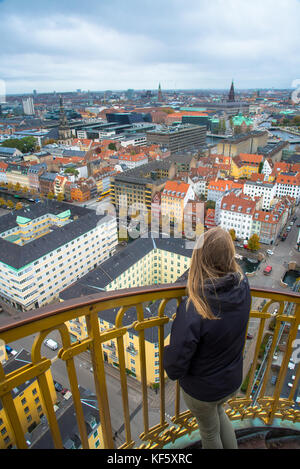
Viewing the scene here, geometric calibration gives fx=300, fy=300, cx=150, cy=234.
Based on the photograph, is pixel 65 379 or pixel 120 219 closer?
pixel 65 379

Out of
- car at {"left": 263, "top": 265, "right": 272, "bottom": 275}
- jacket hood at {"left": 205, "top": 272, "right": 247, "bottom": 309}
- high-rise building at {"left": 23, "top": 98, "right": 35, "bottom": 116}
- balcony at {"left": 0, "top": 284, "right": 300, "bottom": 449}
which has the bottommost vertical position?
car at {"left": 263, "top": 265, "right": 272, "bottom": 275}

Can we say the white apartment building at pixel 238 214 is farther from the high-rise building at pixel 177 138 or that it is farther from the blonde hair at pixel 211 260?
the high-rise building at pixel 177 138

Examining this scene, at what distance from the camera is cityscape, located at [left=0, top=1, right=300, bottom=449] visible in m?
2.00

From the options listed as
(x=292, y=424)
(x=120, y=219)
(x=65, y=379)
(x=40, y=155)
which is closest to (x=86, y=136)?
(x=40, y=155)

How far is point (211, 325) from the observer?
1699mm

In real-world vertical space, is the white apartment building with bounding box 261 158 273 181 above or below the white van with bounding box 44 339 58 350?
above

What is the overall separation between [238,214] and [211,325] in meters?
23.2

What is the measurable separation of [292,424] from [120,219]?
25.1 m

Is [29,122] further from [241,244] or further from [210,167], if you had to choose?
[241,244]

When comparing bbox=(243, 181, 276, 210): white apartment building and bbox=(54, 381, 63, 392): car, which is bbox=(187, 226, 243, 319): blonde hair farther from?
bbox=(243, 181, 276, 210): white apartment building

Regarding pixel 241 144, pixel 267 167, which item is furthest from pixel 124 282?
pixel 241 144

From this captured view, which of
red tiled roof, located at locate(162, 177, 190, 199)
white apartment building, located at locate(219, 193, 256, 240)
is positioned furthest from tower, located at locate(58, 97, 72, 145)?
white apartment building, located at locate(219, 193, 256, 240)

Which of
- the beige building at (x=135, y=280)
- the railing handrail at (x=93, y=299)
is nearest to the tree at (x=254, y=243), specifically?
the beige building at (x=135, y=280)
